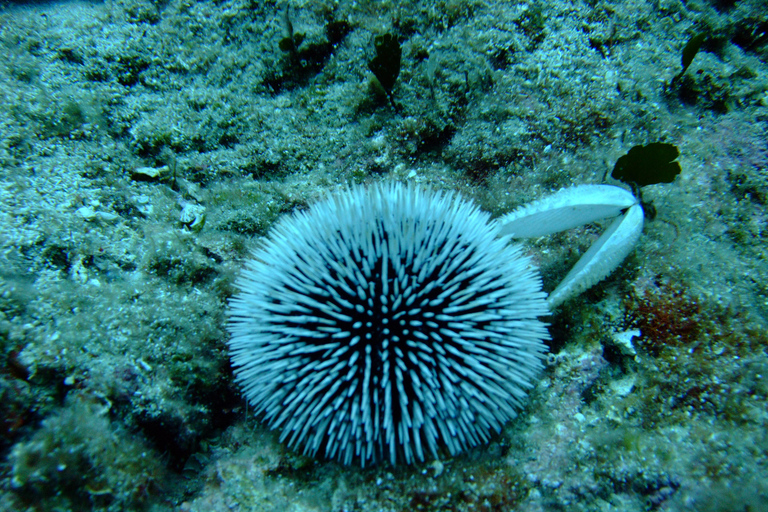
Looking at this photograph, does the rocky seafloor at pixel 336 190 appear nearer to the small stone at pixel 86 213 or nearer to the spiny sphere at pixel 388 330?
the small stone at pixel 86 213

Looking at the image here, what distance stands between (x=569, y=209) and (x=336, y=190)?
6.62ft

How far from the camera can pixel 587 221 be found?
2.97m

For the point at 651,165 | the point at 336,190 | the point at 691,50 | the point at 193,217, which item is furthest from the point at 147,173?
the point at 691,50

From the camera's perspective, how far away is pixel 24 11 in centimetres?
439

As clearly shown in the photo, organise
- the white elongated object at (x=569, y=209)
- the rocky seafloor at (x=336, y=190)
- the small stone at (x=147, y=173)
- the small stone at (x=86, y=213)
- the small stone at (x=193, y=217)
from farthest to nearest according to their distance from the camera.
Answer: the small stone at (x=147, y=173), the small stone at (x=193, y=217), the small stone at (x=86, y=213), the white elongated object at (x=569, y=209), the rocky seafloor at (x=336, y=190)

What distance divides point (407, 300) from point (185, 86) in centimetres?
367

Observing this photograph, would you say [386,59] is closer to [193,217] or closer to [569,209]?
[569,209]

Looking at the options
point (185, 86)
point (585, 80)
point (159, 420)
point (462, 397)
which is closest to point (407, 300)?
point (462, 397)

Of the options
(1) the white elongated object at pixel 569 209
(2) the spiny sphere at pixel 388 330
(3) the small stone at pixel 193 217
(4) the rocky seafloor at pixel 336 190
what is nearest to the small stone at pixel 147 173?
(4) the rocky seafloor at pixel 336 190

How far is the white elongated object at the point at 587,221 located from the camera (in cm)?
273

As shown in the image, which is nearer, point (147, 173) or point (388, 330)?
point (388, 330)

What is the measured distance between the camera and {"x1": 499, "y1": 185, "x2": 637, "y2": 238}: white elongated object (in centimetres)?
281

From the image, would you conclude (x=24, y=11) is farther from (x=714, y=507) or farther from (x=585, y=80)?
(x=714, y=507)

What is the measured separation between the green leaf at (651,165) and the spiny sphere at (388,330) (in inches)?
54.5
